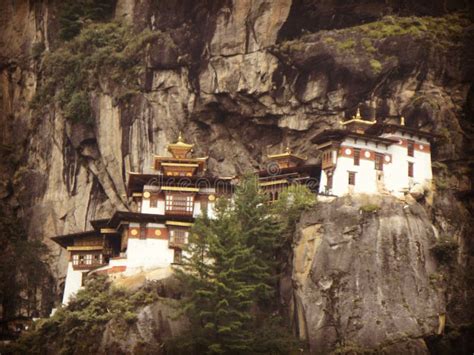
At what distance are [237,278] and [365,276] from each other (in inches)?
324

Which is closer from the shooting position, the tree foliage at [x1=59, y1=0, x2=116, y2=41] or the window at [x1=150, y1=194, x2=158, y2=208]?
the window at [x1=150, y1=194, x2=158, y2=208]

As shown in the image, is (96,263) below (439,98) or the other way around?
below

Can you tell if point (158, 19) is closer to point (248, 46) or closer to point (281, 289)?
point (248, 46)

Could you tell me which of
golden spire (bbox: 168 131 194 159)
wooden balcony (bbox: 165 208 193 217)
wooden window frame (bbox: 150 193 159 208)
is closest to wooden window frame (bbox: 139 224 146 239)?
wooden balcony (bbox: 165 208 193 217)

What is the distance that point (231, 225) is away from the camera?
69562 millimetres

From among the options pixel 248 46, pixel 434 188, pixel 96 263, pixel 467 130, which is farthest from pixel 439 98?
pixel 96 263

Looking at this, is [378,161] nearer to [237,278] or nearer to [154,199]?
[237,278]

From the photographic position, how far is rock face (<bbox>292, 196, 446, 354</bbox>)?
6812cm

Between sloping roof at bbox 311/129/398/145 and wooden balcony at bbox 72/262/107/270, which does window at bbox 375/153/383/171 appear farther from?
wooden balcony at bbox 72/262/107/270

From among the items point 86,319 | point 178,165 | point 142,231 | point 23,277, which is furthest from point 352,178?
point 23,277

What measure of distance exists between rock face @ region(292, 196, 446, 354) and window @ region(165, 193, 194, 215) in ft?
34.6

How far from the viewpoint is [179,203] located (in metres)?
80.2

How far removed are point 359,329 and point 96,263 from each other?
2269 centimetres

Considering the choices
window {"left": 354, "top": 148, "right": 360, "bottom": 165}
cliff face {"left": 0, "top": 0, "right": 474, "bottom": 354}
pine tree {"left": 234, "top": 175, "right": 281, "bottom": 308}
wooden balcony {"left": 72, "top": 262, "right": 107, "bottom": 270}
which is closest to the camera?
pine tree {"left": 234, "top": 175, "right": 281, "bottom": 308}
